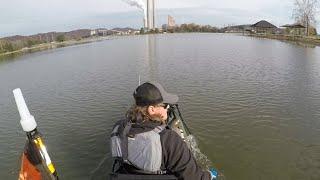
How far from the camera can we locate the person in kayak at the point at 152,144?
165 inches

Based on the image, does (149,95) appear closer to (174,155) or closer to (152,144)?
(152,144)

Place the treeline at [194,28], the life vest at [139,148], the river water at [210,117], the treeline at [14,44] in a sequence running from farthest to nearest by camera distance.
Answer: the treeline at [194,28]
the treeline at [14,44]
the river water at [210,117]
the life vest at [139,148]

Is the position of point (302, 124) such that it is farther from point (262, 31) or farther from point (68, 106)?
point (262, 31)

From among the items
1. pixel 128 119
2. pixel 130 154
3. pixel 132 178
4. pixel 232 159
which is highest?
pixel 128 119

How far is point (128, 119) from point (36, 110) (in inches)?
519

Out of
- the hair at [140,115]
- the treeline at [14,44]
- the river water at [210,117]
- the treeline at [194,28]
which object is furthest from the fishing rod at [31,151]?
the treeline at [194,28]

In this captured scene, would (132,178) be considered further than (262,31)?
No

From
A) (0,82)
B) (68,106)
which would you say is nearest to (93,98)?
(68,106)

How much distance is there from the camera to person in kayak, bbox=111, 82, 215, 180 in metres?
4.18

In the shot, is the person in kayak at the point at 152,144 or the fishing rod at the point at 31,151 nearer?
the person in kayak at the point at 152,144

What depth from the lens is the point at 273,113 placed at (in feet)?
46.5

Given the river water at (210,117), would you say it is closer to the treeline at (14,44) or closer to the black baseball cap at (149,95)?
the black baseball cap at (149,95)

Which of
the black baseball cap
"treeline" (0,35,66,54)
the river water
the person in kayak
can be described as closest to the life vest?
the person in kayak

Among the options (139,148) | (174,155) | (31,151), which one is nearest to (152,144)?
(139,148)
